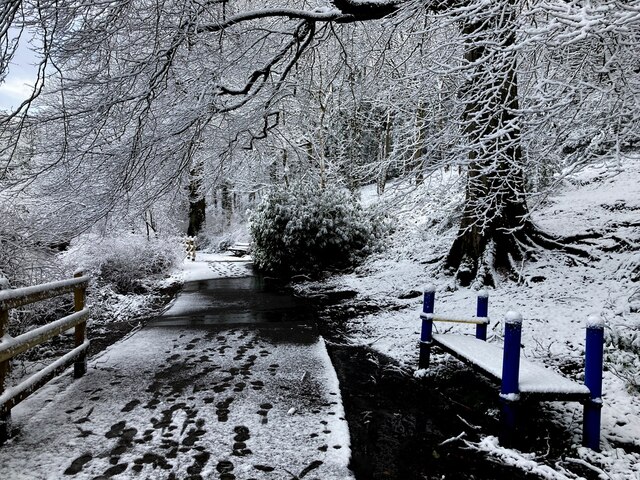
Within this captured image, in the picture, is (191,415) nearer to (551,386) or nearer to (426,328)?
(426,328)

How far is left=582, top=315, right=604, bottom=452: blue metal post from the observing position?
3.71 meters

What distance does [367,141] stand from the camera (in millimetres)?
41219

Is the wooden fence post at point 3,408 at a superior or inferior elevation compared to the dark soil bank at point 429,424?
superior

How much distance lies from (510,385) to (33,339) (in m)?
4.31

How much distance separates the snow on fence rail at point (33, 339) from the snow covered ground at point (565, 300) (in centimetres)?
400

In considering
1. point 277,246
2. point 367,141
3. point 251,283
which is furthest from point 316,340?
point 367,141

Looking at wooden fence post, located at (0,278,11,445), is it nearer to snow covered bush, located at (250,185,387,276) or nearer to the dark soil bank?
the dark soil bank

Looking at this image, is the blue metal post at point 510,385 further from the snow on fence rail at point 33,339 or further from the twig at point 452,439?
the snow on fence rail at point 33,339

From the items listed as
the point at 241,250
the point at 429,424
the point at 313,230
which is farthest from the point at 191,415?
the point at 241,250

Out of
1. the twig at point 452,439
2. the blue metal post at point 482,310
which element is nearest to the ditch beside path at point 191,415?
the twig at point 452,439

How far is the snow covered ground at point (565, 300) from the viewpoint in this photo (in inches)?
159

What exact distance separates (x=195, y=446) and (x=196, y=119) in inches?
176

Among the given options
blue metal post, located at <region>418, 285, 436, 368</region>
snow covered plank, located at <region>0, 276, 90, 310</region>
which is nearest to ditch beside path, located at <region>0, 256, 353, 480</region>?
snow covered plank, located at <region>0, 276, 90, 310</region>

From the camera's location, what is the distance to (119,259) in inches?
489
